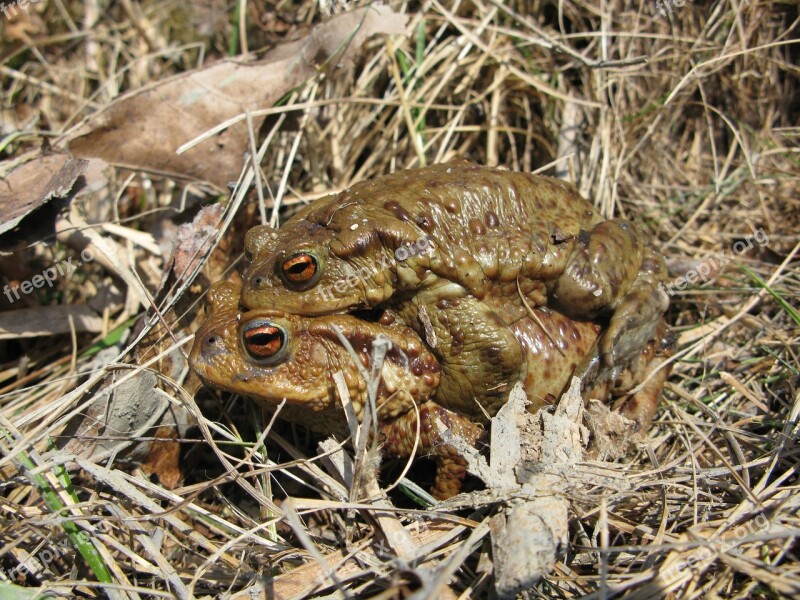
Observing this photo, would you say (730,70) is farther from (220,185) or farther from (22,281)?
(22,281)

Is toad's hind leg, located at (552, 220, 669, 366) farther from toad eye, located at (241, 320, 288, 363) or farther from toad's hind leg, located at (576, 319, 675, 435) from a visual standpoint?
toad eye, located at (241, 320, 288, 363)

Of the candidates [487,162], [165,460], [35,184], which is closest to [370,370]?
[165,460]

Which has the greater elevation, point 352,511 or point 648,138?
point 648,138

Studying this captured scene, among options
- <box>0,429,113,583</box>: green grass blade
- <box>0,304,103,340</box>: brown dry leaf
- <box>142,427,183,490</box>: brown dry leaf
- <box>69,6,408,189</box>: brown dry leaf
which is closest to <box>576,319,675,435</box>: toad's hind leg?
<box>142,427,183,490</box>: brown dry leaf

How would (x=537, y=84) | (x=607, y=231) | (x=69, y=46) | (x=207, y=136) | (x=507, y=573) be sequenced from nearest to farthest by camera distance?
(x=507, y=573) < (x=607, y=231) < (x=207, y=136) < (x=537, y=84) < (x=69, y=46)

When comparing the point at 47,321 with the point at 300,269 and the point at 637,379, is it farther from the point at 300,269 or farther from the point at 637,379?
the point at 637,379

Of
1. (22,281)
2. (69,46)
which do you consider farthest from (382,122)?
(69,46)
